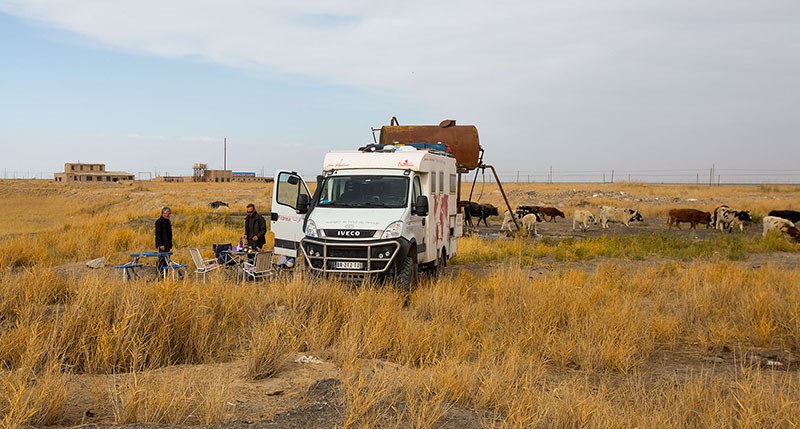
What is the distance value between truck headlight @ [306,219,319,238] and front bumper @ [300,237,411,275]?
0.23 meters

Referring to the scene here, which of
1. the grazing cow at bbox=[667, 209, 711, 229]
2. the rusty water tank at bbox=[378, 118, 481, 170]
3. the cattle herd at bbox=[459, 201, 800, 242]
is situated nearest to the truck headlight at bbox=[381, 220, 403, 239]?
the rusty water tank at bbox=[378, 118, 481, 170]

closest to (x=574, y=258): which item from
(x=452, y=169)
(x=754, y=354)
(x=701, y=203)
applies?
(x=452, y=169)

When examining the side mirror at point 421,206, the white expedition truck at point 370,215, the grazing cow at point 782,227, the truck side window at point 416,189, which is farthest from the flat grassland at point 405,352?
the grazing cow at point 782,227

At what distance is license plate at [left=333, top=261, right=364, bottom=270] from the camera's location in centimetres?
1177

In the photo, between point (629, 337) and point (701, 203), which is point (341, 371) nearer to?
point (629, 337)

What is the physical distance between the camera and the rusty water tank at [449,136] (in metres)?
21.6

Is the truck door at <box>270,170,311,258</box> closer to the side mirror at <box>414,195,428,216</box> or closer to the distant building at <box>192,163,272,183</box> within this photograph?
the side mirror at <box>414,195,428,216</box>

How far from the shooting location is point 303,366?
7.10m

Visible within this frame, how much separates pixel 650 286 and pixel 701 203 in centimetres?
4542

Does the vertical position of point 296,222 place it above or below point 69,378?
above

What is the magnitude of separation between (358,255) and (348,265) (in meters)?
0.26

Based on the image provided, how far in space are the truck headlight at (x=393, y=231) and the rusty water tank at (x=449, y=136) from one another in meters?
9.91

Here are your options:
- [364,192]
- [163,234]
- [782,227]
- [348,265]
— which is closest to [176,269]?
[163,234]

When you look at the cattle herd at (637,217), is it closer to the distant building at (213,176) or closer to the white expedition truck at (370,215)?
the white expedition truck at (370,215)
